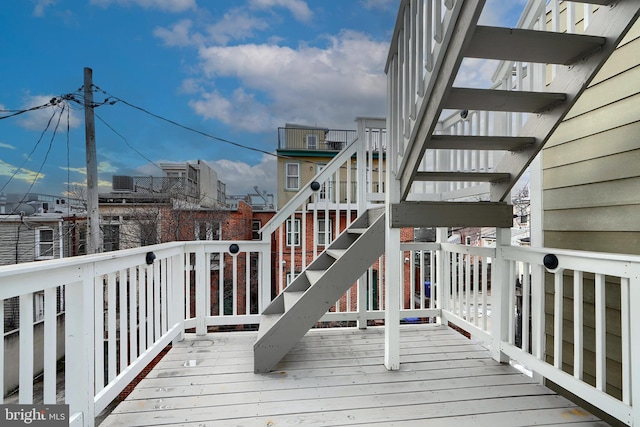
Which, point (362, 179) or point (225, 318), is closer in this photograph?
point (225, 318)

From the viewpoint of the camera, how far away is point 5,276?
952 millimetres

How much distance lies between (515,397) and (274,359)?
1439mm

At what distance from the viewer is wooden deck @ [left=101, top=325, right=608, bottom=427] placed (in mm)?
1500

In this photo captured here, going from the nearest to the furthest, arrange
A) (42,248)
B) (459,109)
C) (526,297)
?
(459,109), (526,297), (42,248)

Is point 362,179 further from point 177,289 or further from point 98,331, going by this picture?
point 98,331

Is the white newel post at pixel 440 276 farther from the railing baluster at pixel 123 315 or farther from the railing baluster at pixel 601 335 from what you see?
the railing baluster at pixel 123 315

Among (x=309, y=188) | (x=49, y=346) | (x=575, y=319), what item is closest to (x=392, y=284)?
(x=575, y=319)

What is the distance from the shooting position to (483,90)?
1.41 meters

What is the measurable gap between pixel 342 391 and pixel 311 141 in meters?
10.6

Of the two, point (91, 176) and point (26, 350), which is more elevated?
point (91, 176)

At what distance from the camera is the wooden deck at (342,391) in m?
1.50

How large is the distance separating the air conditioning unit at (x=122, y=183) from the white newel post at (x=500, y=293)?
10931 millimetres

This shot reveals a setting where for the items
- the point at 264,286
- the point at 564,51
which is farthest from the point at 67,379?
the point at 564,51

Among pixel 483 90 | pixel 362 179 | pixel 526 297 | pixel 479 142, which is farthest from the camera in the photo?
pixel 362 179
